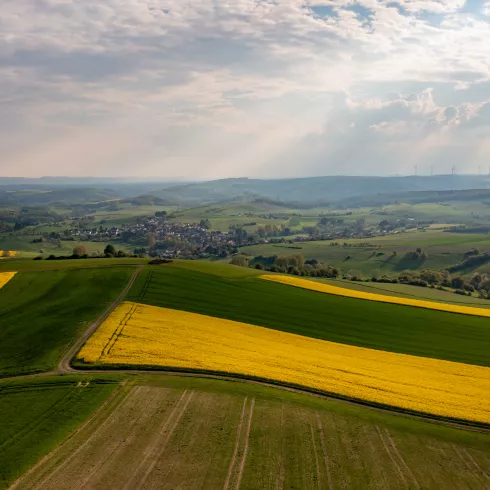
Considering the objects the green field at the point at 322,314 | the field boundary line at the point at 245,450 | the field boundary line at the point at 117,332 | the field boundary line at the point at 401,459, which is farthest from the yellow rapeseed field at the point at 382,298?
the field boundary line at the point at 245,450

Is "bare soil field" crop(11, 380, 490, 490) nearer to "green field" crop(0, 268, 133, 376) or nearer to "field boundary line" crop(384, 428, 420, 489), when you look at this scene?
"field boundary line" crop(384, 428, 420, 489)

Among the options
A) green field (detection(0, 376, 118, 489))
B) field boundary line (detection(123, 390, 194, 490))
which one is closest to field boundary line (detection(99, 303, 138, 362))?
green field (detection(0, 376, 118, 489))

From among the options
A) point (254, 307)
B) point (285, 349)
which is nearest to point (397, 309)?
point (254, 307)

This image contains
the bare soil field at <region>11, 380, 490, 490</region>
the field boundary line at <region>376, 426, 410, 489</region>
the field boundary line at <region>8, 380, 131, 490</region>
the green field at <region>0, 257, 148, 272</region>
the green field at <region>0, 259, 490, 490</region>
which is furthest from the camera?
the green field at <region>0, 257, 148, 272</region>

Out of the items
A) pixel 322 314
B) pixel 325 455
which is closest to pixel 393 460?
pixel 325 455

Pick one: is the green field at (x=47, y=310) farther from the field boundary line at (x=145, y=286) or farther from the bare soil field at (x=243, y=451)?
the bare soil field at (x=243, y=451)

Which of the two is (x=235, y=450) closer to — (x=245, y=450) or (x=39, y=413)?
(x=245, y=450)
